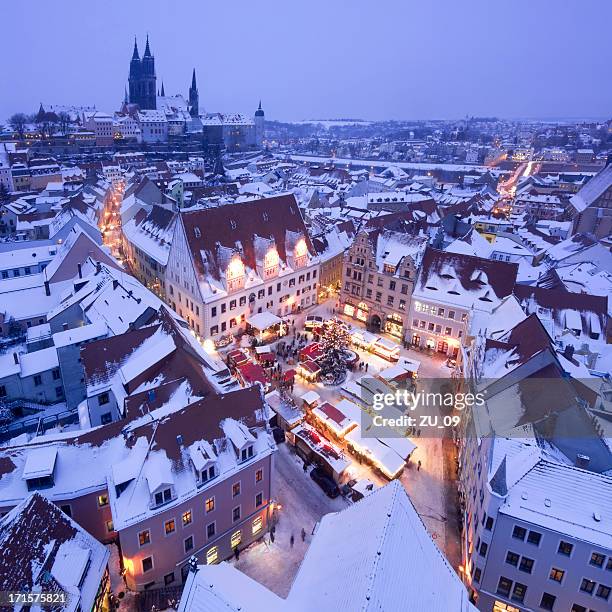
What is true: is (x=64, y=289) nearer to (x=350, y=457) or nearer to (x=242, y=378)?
(x=242, y=378)

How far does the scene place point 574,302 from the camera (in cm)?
5012

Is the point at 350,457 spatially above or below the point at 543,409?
below

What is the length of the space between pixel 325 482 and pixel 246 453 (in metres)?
10.6

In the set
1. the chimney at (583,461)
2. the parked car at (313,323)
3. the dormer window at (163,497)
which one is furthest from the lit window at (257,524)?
the parked car at (313,323)

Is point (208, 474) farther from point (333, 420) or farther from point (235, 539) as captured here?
point (333, 420)

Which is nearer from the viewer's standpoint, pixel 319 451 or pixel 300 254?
pixel 319 451

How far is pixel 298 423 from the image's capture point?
4366 cm

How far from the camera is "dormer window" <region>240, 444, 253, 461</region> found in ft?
101

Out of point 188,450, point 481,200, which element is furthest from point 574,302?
point 481,200

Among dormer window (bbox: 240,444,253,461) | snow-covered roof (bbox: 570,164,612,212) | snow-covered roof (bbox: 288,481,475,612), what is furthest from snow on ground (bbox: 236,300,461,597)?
snow-covered roof (bbox: 570,164,612,212)

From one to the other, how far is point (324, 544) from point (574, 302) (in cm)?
4190

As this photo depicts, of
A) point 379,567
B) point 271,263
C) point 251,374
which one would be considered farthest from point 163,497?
point 271,263

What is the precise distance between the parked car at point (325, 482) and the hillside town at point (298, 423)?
15 centimetres

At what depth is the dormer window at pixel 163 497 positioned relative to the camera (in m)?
26.9
